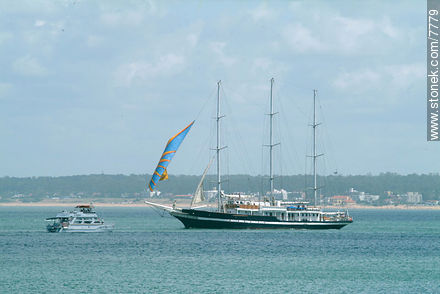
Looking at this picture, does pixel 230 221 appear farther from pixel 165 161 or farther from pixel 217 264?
pixel 217 264

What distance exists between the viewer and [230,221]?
108812mm

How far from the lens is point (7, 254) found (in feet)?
A: 249

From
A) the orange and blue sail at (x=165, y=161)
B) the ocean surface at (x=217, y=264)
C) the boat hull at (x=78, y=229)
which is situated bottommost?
the ocean surface at (x=217, y=264)

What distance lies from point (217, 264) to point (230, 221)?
41.2 m

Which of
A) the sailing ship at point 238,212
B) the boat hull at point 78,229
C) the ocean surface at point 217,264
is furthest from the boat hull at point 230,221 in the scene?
the boat hull at point 78,229

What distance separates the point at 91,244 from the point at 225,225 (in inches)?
1023

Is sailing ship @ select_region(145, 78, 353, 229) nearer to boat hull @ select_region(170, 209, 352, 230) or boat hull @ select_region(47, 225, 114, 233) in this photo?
boat hull @ select_region(170, 209, 352, 230)

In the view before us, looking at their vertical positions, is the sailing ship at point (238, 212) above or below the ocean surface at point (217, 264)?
above

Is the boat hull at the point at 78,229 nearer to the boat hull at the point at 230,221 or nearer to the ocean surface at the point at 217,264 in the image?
the ocean surface at the point at 217,264

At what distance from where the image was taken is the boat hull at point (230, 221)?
357 ft

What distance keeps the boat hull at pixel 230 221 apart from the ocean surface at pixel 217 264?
6.89 meters

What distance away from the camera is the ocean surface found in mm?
54406

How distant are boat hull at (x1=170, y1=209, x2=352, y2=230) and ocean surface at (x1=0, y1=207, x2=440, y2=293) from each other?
689 centimetres

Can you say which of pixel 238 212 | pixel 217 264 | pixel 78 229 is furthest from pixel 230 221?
pixel 217 264
